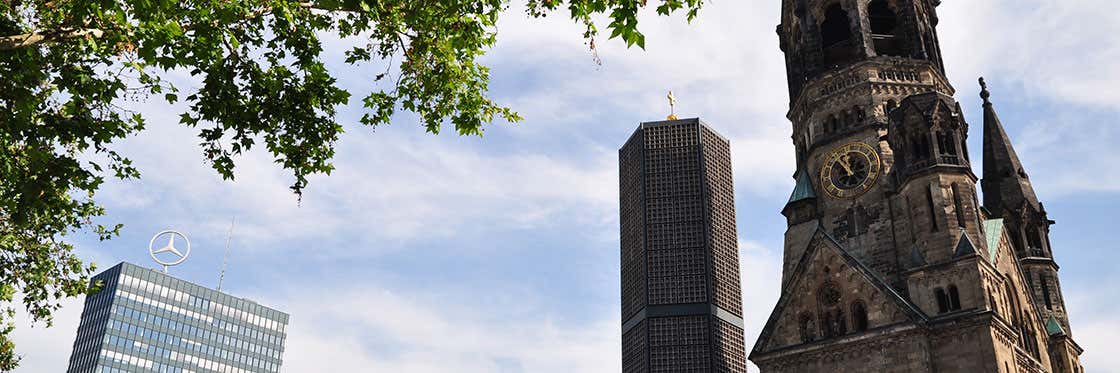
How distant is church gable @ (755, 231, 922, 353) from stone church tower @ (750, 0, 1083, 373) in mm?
75

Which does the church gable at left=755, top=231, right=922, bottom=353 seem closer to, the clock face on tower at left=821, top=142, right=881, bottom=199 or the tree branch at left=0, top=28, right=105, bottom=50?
the clock face on tower at left=821, top=142, right=881, bottom=199

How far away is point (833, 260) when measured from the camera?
5341 cm

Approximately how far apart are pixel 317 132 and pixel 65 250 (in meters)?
9.14

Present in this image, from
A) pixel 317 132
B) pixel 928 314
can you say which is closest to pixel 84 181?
pixel 317 132

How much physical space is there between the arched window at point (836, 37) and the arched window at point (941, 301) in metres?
18.5

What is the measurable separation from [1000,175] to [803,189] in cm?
1505

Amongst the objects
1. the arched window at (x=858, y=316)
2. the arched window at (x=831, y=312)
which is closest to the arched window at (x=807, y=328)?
the arched window at (x=831, y=312)

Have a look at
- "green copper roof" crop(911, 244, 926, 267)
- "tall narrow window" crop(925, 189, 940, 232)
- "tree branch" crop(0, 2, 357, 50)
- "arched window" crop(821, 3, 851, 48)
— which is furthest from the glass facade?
"tree branch" crop(0, 2, 357, 50)

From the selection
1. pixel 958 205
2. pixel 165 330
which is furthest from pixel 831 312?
pixel 165 330

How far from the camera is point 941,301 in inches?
1929

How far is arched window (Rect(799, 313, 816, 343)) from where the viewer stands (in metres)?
52.6

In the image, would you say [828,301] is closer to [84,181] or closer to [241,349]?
[84,181]

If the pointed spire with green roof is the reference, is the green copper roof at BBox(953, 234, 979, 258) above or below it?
below

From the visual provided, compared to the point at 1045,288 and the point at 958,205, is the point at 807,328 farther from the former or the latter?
the point at 1045,288
